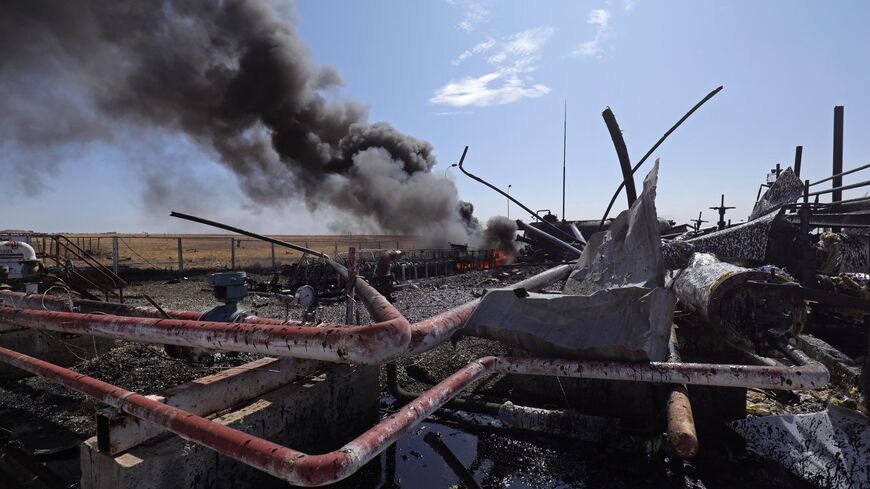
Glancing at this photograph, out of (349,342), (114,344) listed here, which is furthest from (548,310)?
(114,344)

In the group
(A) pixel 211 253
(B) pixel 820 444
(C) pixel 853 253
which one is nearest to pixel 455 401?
(B) pixel 820 444

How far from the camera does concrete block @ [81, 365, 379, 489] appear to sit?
269 cm

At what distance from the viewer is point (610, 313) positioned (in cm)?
339

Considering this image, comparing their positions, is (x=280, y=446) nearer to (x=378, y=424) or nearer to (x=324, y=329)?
(x=378, y=424)

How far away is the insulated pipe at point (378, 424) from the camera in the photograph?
5.76ft

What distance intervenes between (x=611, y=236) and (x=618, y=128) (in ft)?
5.99

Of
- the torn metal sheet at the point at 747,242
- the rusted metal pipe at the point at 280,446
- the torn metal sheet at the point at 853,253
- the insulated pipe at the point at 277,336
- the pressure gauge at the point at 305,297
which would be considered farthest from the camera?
the torn metal sheet at the point at 853,253

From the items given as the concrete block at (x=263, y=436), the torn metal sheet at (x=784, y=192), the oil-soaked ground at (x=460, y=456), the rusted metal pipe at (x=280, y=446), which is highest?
the torn metal sheet at (x=784, y=192)

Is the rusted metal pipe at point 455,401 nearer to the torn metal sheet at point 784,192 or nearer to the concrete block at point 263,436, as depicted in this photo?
the concrete block at point 263,436

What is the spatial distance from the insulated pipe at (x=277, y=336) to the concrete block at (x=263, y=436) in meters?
0.74

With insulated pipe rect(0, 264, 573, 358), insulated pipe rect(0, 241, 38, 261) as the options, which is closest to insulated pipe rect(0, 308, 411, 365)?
insulated pipe rect(0, 264, 573, 358)

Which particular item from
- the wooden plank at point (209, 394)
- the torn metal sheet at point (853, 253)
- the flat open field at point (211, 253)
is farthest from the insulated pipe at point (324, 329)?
the flat open field at point (211, 253)

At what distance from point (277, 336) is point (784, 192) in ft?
31.3

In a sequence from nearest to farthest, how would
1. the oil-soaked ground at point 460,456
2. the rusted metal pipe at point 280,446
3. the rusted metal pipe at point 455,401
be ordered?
the rusted metal pipe at point 280,446 → the oil-soaked ground at point 460,456 → the rusted metal pipe at point 455,401
